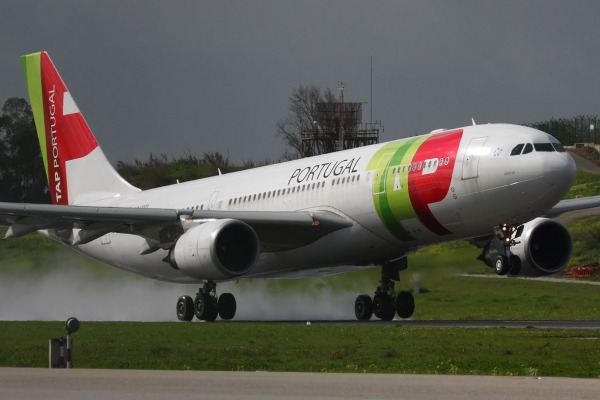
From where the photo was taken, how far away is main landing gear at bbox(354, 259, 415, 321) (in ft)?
121

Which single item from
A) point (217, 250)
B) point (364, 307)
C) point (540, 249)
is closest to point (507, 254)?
point (540, 249)

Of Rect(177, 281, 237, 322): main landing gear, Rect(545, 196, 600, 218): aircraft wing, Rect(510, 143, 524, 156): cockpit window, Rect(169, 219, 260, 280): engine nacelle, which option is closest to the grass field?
Rect(177, 281, 237, 322): main landing gear

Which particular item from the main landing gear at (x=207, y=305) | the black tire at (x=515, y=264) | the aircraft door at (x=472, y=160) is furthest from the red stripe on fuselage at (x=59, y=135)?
the black tire at (x=515, y=264)

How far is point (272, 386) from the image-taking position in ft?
54.4

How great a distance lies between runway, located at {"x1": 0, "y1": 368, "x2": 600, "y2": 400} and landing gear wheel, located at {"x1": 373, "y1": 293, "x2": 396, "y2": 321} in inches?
719

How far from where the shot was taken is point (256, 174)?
132 feet

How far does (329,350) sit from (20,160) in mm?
79489

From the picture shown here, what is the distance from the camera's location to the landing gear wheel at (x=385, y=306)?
3706 centimetres

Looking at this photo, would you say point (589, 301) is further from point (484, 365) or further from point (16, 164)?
point (16, 164)

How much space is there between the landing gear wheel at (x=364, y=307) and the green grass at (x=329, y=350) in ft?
26.3

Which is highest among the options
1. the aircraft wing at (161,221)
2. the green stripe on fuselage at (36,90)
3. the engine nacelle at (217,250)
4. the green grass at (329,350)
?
the green stripe on fuselage at (36,90)

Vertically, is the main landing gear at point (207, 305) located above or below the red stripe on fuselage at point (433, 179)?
below

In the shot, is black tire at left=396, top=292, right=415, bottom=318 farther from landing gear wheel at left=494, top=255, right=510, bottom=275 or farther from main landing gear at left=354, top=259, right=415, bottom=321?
landing gear wheel at left=494, top=255, right=510, bottom=275

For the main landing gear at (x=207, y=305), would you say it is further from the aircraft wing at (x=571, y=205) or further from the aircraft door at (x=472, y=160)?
the aircraft wing at (x=571, y=205)
